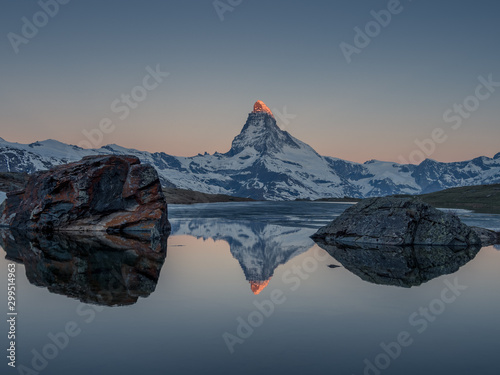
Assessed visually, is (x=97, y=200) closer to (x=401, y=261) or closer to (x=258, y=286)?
(x=258, y=286)

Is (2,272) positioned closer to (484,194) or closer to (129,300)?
(129,300)

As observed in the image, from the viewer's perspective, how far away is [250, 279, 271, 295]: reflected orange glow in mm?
19645

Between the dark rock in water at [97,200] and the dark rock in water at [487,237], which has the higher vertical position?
the dark rock in water at [97,200]

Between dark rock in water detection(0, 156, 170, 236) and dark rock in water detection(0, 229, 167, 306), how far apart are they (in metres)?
5.71

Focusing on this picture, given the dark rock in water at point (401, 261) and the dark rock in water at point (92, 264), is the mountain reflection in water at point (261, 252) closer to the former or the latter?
the dark rock in water at point (401, 261)

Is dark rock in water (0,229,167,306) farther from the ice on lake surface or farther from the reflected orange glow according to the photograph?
the reflected orange glow

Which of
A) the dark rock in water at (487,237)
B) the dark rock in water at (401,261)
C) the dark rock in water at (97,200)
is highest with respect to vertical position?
the dark rock in water at (97,200)

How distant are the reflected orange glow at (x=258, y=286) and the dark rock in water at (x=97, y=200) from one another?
25.6 meters

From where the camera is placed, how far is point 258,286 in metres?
20.7

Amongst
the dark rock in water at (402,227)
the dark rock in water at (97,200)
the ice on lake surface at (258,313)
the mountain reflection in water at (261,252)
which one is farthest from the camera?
the dark rock in water at (97,200)

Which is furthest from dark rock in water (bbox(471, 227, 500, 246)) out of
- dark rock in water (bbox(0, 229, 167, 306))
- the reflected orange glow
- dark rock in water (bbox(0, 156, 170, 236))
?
dark rock in water (bbox(0, 156, 170, 236))

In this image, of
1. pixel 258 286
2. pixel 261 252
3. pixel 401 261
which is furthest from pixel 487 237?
pixel 258 286

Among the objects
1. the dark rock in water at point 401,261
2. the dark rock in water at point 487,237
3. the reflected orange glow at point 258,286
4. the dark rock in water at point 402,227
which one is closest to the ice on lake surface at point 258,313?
the reflected orange glow at point 258,286

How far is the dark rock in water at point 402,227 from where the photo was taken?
37.8 metres
